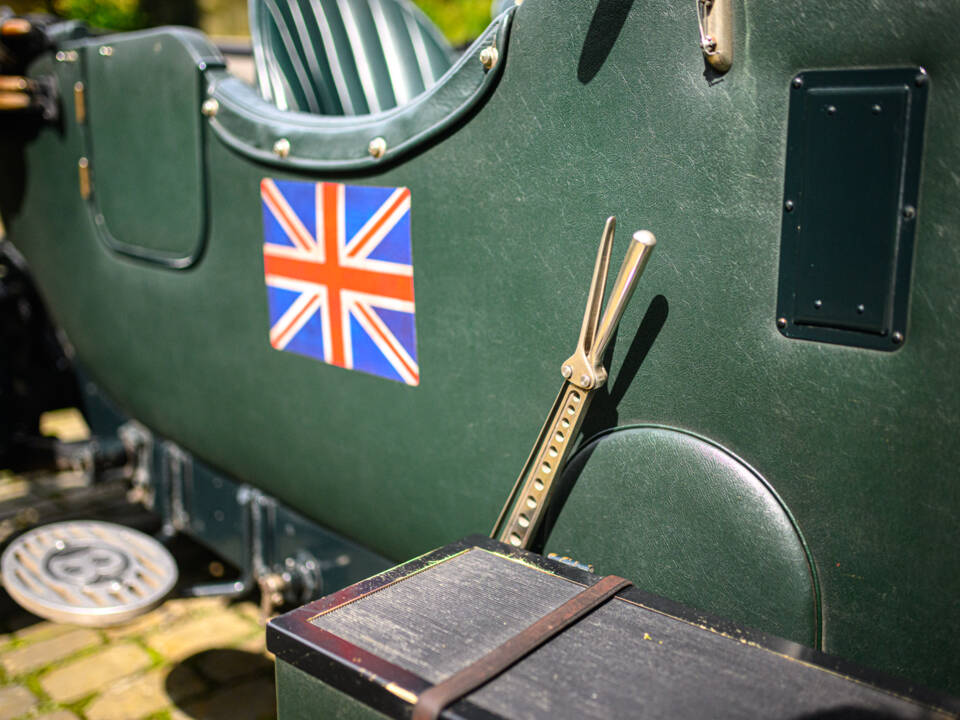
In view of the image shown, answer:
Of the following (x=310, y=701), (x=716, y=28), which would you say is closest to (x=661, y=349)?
(x=716, y=28)

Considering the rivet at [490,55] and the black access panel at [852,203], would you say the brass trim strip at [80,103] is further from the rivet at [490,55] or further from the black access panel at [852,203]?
the black access panel at [852,203]

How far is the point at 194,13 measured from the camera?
12266 millimetres

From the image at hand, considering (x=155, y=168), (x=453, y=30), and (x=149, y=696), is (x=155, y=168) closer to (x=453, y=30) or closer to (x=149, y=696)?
(x=149, y=696)

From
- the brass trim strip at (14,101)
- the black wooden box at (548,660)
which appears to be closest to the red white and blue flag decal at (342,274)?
the black wooden box at (548,660)

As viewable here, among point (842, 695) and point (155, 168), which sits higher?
point (155, 168)

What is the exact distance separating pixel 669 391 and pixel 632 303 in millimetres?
120

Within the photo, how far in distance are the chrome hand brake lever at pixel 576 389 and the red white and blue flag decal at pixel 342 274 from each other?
34cm

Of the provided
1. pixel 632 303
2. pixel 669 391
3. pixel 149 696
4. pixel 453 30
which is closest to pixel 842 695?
pixel 669 391

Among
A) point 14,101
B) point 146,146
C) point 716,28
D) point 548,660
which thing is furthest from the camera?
point 14,101

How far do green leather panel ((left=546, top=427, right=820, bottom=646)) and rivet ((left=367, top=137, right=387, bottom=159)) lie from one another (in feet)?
1.95

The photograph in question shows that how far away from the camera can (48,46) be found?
239 cm

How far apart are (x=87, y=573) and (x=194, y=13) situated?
1190 cm

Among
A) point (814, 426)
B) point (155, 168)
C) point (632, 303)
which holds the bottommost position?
point (814, 426)

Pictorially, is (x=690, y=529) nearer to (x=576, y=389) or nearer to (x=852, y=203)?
(x=576, y=389)
